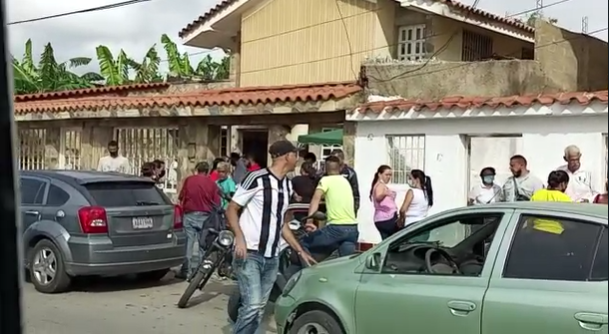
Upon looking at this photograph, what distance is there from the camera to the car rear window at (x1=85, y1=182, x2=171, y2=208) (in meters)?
10.0

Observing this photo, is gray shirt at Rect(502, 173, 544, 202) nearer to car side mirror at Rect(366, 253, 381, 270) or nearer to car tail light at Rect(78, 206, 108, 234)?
car side mirror at Rect(366, 253, 381, 270)

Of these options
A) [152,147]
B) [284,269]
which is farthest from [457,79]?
[284,269]

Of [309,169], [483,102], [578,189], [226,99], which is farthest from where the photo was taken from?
[226,99]

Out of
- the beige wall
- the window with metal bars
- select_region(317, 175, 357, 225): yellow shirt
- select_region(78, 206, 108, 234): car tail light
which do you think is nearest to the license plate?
select_region(78, 206, 108, 234): car tail light

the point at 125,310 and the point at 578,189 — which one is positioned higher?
the point at 578,189

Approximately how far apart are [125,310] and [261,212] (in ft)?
11.3

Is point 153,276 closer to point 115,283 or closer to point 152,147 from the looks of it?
point 115,283

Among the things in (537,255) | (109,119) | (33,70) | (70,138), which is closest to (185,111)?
(109,119)

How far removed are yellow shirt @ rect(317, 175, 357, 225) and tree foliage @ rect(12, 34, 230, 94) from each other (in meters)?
15.2

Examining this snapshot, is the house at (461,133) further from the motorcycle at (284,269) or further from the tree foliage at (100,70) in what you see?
the tree foliage at (100,70)

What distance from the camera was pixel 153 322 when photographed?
8.48 meters

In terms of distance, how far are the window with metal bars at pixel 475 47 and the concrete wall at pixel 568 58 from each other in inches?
149

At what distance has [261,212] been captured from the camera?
6383 millimetres

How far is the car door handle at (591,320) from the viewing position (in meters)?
4.62
